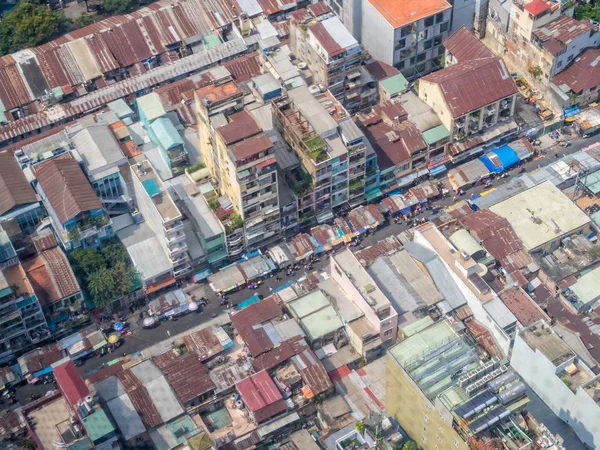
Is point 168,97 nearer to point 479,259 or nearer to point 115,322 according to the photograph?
point 115,322

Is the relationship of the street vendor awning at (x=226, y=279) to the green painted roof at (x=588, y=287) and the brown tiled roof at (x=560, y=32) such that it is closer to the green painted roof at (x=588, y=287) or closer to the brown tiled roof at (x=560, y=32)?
the green painted roof at (x=588, y=287)

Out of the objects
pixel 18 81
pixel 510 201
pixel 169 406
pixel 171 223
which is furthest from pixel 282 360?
pixel 18 81

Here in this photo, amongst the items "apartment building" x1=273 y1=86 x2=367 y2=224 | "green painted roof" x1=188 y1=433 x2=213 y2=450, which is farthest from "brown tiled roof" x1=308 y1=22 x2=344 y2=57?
"green painted roof" x1=188 y1=433 x2=213 y2=450

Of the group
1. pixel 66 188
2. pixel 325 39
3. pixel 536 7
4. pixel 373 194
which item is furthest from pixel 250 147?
pixel 536 7

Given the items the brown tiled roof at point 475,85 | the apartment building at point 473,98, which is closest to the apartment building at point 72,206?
the apartment building at point 473,98

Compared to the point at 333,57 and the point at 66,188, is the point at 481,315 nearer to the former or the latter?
the point at 333,57

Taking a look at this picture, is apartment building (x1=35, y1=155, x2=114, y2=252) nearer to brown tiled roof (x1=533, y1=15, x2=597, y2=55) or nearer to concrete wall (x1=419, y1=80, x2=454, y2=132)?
concrete wall (x1=419, y1=80, x2=454, y2=132)

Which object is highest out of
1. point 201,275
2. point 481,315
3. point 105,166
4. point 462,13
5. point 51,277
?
point 462,13
